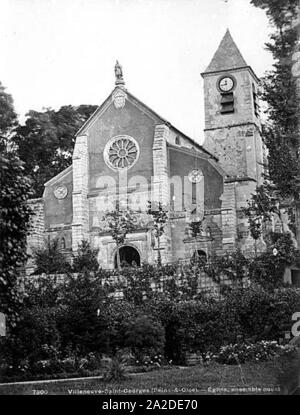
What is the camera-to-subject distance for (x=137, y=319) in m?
18.1

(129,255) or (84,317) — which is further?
(129,255)

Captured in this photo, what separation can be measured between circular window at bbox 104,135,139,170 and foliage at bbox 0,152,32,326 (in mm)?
7254

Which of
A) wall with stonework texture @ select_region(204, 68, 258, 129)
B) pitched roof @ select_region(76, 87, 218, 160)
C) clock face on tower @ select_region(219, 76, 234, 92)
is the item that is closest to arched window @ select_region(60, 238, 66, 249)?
pitched roof @ select_region(76, 87, 218, 160)

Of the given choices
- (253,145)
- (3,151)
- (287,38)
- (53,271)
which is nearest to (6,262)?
(3,151)

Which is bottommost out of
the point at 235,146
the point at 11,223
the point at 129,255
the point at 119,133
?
the point at 129,255

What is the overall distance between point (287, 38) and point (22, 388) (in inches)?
356

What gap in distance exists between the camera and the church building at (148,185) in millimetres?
22984

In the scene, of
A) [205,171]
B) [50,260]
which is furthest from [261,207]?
[50,260]

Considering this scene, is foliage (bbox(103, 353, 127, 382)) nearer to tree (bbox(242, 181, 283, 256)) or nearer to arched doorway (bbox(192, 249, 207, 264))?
tree (bbox(242, 181, 283, 256))

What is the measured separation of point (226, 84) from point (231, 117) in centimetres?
137

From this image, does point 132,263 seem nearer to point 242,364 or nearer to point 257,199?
point 257,199

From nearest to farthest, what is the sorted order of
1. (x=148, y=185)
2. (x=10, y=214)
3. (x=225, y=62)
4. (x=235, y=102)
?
(x=10, y=214) → (x=148, y=185) → (x=225, y=62) → (x=235, y=102)

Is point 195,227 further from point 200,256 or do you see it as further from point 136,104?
point 136,104

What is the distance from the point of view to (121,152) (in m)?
24.8
